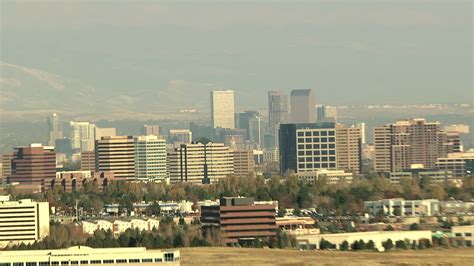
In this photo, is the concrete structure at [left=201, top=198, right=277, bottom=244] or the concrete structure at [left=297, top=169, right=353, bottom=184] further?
the concrete structure at [left=297, top=169, right=353, bottom=184]

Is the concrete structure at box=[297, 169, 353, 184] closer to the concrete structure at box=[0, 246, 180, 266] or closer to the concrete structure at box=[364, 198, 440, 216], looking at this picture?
the concrete structure at box=[364, 198, 440, 216]

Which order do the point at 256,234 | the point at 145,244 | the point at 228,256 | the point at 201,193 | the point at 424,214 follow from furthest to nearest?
the point at 201,193, the point at 424,214, the point at 256,234, the point at 145,244, the point at 228,256

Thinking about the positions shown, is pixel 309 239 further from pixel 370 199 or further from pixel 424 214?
pixel 370 199

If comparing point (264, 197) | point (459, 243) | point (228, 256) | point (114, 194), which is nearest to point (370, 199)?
point (264, 197)

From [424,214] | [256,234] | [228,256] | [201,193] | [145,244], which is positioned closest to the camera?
[228,256]

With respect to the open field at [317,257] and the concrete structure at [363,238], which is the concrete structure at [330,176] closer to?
the concrete structure at [363,238]

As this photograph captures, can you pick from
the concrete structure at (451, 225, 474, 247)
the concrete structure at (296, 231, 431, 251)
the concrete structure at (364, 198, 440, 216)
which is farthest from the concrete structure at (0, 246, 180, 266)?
the concrete structure at (364, 198, 440, 216)
